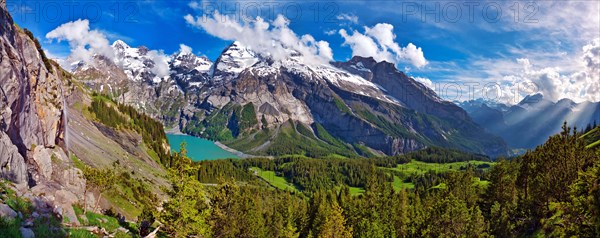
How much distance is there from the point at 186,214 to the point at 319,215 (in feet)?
174

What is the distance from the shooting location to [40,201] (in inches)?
778

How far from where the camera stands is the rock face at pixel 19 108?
4025 centimetres

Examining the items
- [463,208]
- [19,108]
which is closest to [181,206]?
[19,108]

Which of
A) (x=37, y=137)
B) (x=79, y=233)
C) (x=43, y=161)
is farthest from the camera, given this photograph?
(x=37, y=137)

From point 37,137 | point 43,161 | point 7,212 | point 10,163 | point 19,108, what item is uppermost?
point 19,108

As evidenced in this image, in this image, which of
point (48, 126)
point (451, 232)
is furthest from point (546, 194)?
point (48, 126)

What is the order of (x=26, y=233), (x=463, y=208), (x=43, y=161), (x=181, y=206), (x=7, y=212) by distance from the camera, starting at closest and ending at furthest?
(x=26, y=233) < (x=7, y=212) < (x=181, y=206) < (x=463, y=208) < (x=43, y=161)

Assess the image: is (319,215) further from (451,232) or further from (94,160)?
(94,160)

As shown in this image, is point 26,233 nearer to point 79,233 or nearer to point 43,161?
point 79,233

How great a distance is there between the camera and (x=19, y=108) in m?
47.9

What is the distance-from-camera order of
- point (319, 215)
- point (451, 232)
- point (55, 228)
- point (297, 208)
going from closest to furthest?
1. point (55, 228)
2. point (451, 232)
3. point (319, 215)
4. point (297, 208)

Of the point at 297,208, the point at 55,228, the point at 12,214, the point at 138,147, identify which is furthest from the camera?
the point at 138,147

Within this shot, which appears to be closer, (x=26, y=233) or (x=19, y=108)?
(x=26, y=233)

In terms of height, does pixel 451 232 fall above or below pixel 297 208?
above
